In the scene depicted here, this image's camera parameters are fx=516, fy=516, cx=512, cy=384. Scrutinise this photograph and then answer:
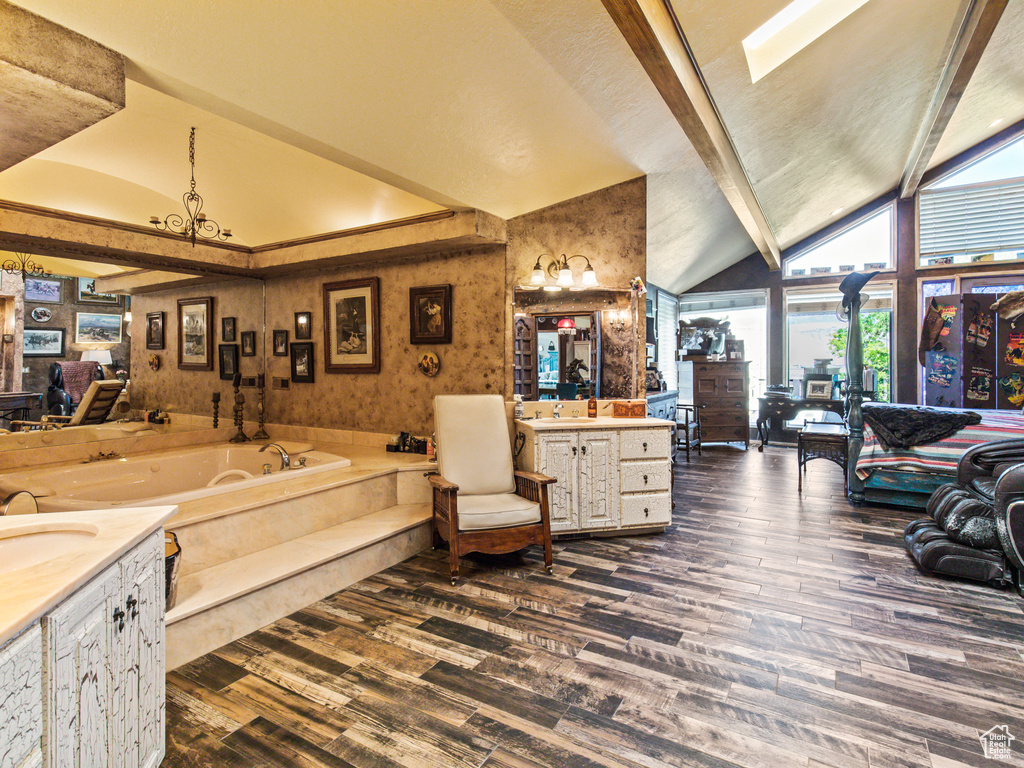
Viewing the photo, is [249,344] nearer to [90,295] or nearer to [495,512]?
[90,295]

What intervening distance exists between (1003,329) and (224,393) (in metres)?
8.83

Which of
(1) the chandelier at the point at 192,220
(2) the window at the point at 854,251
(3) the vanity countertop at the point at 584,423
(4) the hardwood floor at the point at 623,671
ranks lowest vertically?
(4) the hardwood floor at the point at 623,671

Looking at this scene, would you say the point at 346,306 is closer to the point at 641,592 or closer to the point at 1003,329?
the point at 641,592

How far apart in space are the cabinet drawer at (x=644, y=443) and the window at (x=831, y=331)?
5305mm

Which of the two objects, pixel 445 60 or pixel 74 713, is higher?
pixel 445 60

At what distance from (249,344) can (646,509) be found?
14.7 ft

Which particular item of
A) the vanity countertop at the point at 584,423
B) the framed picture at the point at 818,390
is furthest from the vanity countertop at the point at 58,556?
the framed picture at the point at 818,390

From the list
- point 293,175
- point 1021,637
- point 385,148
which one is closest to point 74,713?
point 385,148

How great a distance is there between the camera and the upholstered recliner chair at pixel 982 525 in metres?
2.92

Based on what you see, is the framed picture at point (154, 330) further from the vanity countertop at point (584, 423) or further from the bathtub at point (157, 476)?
the vanity countertop at point (584, 423)

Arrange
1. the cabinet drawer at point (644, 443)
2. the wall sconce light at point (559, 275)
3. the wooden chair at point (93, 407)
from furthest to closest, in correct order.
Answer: the wall sconce light at point (559, 275), the cabinet drawer at point (644, 443), the wooden chair at point (93, 407)

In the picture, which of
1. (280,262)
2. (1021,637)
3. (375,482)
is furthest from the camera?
(280,262)

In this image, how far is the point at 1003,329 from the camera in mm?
6102

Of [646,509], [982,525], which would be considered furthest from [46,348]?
[982,525]
